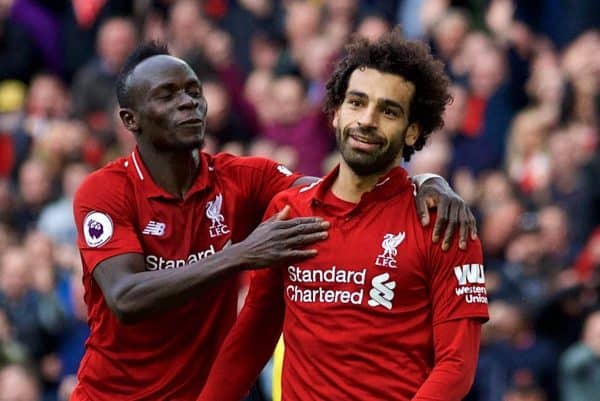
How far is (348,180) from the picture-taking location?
7.20 m

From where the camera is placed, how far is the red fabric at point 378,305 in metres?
6.87

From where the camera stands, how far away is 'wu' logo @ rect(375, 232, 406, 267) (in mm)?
6965

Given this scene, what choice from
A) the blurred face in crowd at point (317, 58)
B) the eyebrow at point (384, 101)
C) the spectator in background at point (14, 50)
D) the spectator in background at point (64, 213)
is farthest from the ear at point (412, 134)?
the spectator in background at point (14, 50)

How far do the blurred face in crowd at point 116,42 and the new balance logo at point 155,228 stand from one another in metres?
7.68

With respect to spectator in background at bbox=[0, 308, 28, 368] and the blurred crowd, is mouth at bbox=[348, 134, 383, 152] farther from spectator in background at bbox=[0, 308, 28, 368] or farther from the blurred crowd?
spectator in background at bbox=[0, 308, 28, 368]

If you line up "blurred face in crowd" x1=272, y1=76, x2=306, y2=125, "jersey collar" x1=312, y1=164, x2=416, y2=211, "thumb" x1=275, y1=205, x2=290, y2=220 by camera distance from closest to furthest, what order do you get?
"jersey collar" x1=312, y1=164, x2=416, y2=211
"thumb" x1=275, y1=205, x2=290, y2=220
"blurred face in crowd" x1=272, y1=76, x2=306, y2=125

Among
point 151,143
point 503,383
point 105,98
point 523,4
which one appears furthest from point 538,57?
point 151,143

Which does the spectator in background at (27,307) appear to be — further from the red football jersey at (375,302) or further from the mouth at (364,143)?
the mouth at (364,143)

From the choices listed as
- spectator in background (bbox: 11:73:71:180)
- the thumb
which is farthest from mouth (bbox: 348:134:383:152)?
spectator in background (bbox: 11:73:71:180)

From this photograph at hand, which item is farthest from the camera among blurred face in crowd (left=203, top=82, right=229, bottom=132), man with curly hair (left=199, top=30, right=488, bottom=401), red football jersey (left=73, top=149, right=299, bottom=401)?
blurred face in crowd (left=203, top=82, right=229, bottom=132)

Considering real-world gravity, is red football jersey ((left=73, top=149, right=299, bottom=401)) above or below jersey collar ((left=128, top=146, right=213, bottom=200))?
below

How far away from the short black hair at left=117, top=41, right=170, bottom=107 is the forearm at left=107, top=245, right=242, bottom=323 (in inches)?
31.6

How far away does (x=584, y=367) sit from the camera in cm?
1098

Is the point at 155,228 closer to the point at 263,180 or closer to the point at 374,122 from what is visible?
the point at 263,180
